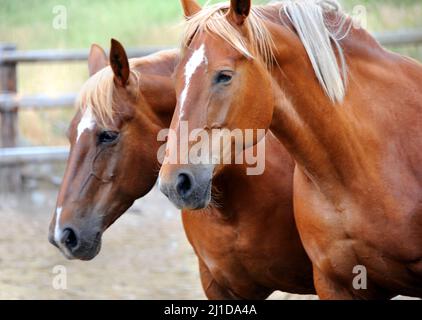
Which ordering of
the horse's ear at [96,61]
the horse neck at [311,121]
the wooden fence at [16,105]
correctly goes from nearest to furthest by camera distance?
1. the horse neck at [311,121]
2. the horse's ear at [96,61]
3. the wooden fence at [16,105]

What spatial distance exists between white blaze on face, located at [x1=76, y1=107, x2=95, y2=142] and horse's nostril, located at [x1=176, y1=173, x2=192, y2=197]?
3.06 feet

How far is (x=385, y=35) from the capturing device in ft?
27.2

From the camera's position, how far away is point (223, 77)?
129 inches

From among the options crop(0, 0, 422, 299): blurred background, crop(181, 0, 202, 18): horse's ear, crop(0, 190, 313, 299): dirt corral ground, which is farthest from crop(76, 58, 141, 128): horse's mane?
crop(0, 190, 313, 299): dirt corral ground

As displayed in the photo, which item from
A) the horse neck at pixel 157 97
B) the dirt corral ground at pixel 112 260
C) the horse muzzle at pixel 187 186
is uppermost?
the horse neck at pixel 157 97

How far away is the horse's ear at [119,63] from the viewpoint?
157 inches

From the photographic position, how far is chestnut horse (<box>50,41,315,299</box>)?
3.99 m

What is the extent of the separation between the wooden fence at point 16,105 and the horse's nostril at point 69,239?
16.0 feet

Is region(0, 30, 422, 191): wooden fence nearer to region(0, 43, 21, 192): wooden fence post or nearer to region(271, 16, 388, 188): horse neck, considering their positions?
region(0, 43, 21, 192): wooden fence post

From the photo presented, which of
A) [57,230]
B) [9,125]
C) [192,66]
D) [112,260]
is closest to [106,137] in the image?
[57,230]

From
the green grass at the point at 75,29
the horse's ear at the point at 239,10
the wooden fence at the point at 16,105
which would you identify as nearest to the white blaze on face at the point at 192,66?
the horse's ear at the point at 239,10

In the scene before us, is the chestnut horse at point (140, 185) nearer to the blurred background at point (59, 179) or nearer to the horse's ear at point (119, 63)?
the horse's ear at point (119, 63)

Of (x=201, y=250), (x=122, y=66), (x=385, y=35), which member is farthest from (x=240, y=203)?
(x=385, y=35)
